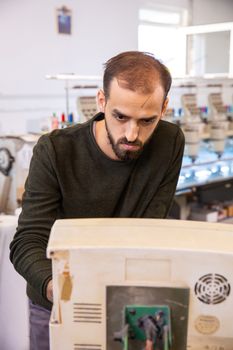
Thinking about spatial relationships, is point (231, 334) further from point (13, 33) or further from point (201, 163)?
point (13, 33)

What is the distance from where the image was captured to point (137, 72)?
0.89 m

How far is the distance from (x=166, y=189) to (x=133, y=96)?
41 cm

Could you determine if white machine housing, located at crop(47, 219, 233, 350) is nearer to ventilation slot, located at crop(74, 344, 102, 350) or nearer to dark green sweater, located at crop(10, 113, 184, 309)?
ventilation slot, located at crop(74, 344, 102, 350)

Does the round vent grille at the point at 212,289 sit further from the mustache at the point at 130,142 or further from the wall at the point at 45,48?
the wall at the point at 45,48

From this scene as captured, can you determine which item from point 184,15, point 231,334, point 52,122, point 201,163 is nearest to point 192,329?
point 231,334

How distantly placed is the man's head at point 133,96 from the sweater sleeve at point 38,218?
19 centimetres

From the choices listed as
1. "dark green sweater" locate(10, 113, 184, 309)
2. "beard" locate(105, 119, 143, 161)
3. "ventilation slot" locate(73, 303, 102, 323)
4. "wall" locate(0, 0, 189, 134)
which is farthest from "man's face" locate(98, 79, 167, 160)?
"wall" locate(0, 0, 189, 134)

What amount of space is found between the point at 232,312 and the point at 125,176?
54cm

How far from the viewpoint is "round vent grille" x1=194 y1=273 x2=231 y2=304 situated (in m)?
0.65

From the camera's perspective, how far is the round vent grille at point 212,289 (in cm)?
65

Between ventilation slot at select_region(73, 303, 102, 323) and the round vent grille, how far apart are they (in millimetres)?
152

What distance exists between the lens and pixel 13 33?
3730 mm

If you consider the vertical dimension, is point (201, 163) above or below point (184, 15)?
below

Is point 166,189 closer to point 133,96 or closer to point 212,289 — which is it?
point 133,96
